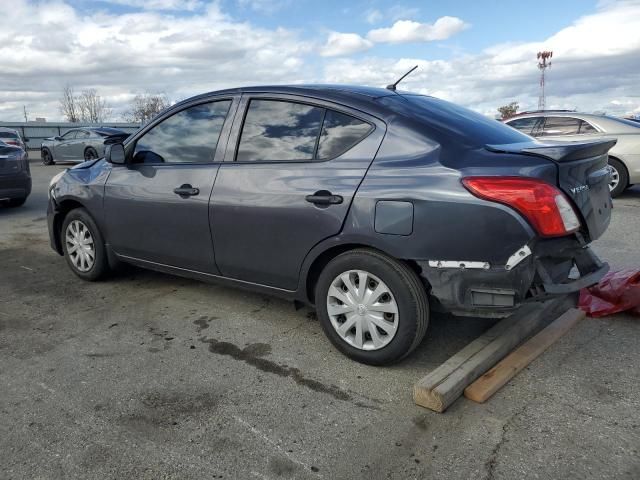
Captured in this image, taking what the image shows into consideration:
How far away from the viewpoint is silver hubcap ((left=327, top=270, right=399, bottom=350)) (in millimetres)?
3123

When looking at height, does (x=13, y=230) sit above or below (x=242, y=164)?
below

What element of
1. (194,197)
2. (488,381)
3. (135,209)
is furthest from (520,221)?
(135,209)

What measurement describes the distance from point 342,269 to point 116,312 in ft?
6.78

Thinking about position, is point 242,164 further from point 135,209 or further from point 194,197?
point 135,209

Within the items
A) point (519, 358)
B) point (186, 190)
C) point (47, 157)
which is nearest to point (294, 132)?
point (186, 190)

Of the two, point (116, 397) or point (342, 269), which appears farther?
point (342, 269)

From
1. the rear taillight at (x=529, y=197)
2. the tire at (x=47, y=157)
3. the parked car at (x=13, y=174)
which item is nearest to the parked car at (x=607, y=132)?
the rear taillight at (x=529, y=197)

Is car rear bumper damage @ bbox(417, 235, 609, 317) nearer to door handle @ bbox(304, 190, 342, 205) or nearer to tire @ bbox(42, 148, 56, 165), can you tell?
door handle @ bbox(304, 190, 342, 205)

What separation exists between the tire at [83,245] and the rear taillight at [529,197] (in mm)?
3376

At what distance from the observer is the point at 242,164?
372 cm

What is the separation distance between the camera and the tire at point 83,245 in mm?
4793

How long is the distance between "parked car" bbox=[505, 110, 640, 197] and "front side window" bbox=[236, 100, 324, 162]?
289 inches

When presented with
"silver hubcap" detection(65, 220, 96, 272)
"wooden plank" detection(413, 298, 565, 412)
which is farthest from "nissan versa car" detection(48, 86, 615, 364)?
"silver hubcap" detection(65, 220, 96, 272)

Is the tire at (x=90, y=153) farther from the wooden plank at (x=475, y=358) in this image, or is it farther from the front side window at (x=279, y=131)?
the wooden plank at (x=475, y=358)
